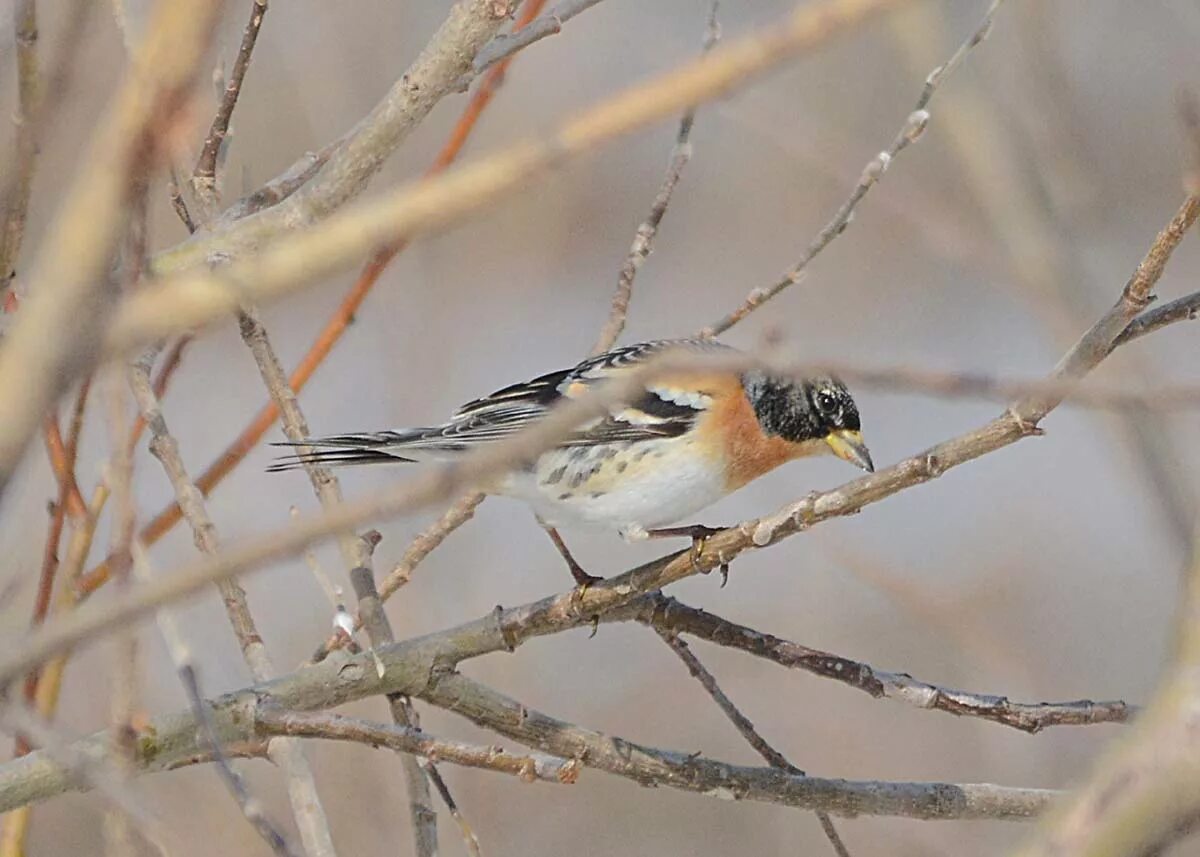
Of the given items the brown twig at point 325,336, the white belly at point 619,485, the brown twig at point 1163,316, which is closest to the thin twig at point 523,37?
the brown twig at point 325,336

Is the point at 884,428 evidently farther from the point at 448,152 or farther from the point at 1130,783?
the point at 1130,783

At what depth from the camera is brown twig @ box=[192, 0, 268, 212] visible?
1.96m

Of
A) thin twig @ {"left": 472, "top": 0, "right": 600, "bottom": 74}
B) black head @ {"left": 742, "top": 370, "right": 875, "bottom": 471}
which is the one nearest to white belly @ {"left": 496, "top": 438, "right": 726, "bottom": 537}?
black head @ {"left": 742, "top": 370, "right": 875, "bottom": 471}

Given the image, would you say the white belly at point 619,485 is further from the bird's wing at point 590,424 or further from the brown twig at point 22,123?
the brown twig at point 22,123

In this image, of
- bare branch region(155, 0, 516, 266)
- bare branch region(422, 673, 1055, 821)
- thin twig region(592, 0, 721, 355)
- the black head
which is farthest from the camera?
the black head

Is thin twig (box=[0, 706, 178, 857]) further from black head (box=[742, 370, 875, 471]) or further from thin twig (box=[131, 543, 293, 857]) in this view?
black head (box=[742, 370, 875, 471])

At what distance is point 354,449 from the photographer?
258 cm

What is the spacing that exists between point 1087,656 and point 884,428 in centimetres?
154

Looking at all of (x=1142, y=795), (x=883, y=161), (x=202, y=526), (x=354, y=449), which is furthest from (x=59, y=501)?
(x=1142, y=795)

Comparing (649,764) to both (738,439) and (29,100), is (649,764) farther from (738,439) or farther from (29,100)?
(29,100)

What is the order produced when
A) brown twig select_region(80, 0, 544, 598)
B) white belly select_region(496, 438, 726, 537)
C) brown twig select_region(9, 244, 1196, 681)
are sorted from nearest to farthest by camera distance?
brown twig select_region(9, 244, 1196, 681), brown twig select_region(80, 0, 544, 598), white belly select_region(496, 438, 726, 537)

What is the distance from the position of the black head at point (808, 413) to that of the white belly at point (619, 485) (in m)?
0.20

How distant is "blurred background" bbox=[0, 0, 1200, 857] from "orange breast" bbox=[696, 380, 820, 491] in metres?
0.42

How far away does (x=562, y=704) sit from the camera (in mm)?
4969
